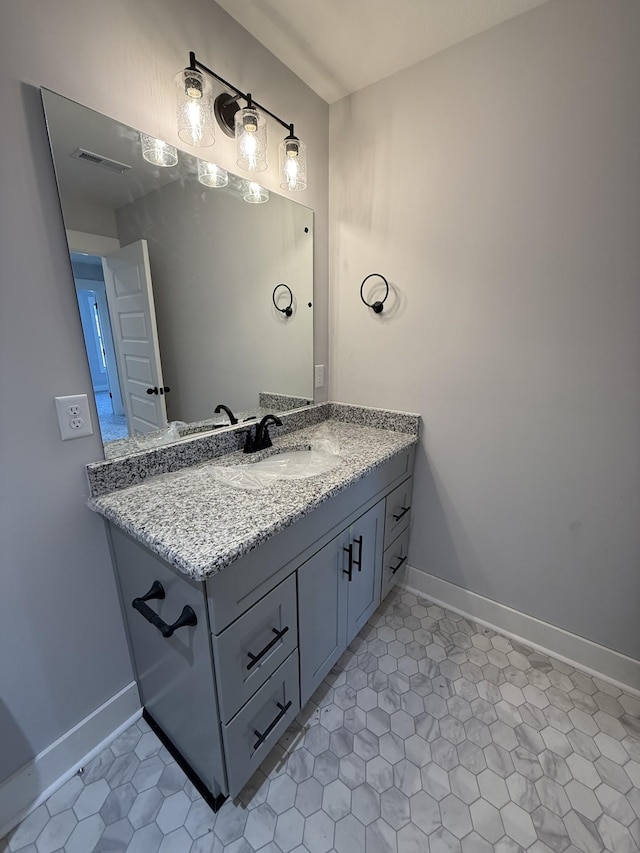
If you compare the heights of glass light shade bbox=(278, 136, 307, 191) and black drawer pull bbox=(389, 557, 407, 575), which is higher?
glass light shade bbox=(278, 136, 307, 191)

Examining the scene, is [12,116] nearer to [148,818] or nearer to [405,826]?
[148,818]

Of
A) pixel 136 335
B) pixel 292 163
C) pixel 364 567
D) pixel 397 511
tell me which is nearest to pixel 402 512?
pixel 397 511

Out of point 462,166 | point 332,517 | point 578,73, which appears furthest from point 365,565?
point 578,73

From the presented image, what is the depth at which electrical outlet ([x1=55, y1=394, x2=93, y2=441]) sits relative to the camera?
0.96m

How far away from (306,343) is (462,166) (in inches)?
37.9

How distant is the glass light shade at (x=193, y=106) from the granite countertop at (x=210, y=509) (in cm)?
108

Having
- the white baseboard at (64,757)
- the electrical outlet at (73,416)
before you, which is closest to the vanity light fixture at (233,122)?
the electrical outlet at (73,416)

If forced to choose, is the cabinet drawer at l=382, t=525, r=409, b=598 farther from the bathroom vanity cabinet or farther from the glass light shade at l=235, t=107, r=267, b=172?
the glass light shade at l=235, t=107, r=267, b=172

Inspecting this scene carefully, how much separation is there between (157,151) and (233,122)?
13.9 inches

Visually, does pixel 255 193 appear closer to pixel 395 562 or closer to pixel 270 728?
pixel 395 562

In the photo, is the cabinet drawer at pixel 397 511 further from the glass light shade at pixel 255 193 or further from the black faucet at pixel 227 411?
the glass light shade at pixel 255 193

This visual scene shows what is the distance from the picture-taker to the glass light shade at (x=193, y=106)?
1024 millimetres

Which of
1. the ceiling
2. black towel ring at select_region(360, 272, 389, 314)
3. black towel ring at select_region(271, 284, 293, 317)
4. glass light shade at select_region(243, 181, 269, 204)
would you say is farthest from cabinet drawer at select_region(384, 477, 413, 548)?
the ceiling

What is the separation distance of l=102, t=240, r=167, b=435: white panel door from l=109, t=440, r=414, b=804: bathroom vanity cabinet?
0.40 m
